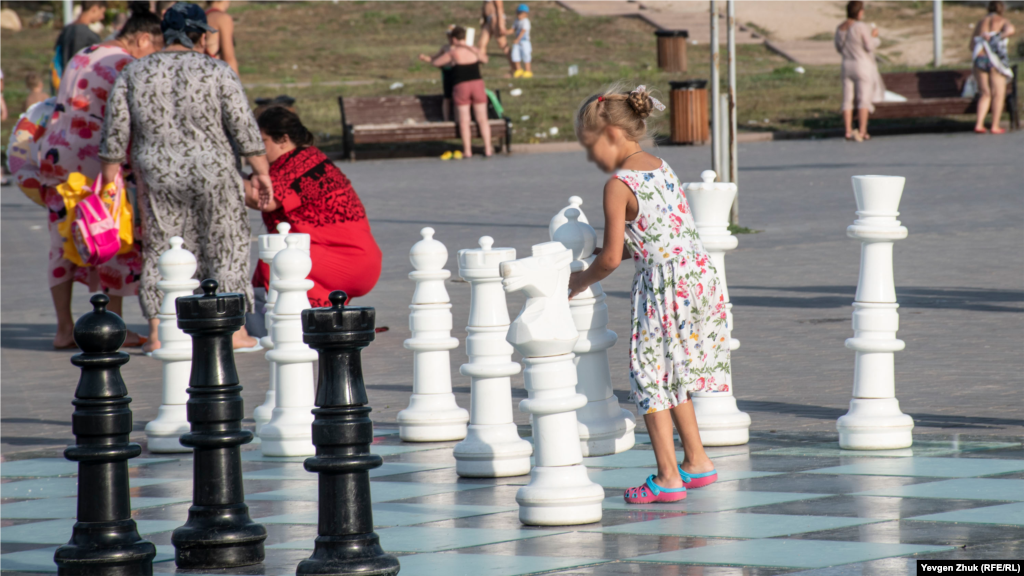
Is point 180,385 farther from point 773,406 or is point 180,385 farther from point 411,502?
point 773,406

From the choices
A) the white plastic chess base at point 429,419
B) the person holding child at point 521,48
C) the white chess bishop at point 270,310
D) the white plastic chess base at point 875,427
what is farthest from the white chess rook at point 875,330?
the person holding child at point 521,48

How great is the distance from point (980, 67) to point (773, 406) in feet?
55.9

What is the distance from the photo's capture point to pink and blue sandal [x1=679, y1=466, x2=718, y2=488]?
15.3 ft

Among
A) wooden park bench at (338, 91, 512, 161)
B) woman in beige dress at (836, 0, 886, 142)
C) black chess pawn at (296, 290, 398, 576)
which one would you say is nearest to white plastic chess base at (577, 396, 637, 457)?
black chess pawn at (296, 290, 398, 576)

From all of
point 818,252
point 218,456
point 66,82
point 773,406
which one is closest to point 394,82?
point 818,252

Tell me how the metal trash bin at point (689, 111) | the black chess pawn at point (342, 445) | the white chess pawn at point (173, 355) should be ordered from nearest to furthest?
the black chess pawn at point (342, 445) → the white chess pawn at point (173, 355) → the metal trash bin at point (689, 111)

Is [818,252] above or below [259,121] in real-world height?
below

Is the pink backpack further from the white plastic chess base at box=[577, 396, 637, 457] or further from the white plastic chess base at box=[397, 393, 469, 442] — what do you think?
the white plastic chess base at box=[577, 396, 637, 457]

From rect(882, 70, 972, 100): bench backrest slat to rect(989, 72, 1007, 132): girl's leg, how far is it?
5.32 ft

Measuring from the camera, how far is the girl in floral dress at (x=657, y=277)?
15.2ft

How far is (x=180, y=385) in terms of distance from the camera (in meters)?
5.77

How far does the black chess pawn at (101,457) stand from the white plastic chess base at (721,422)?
243 centimetres

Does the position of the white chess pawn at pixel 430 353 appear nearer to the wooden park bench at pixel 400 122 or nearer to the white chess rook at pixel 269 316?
the white chess rook at pixel 269 316

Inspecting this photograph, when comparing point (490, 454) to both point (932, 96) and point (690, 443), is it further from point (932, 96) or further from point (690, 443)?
point (932, 96)
